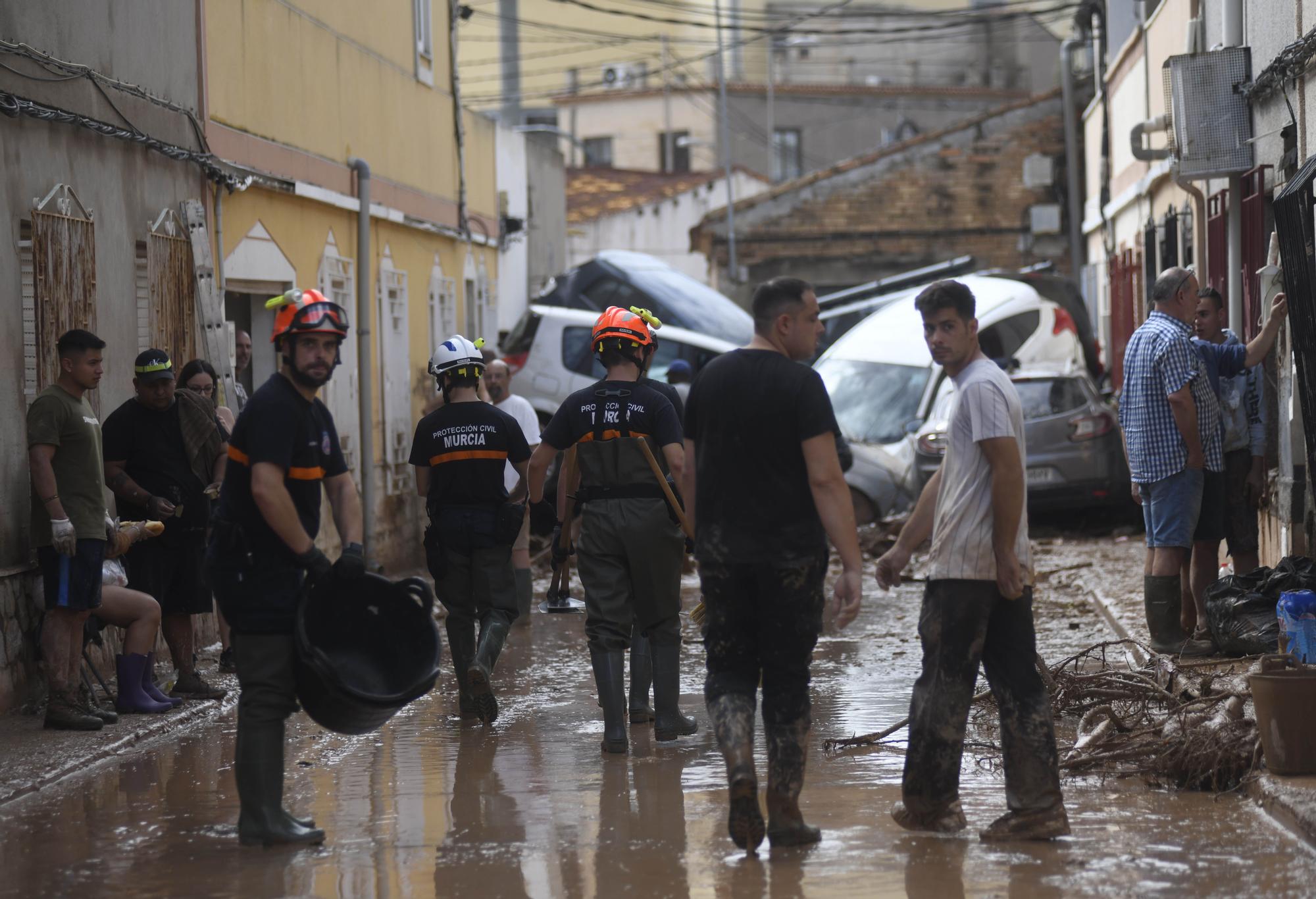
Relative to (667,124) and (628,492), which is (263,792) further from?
(667,124)

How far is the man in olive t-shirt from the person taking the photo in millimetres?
8070

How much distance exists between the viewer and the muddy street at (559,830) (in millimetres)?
5281

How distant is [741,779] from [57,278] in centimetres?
539

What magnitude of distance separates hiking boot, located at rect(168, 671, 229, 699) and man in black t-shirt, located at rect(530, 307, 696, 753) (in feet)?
8.04

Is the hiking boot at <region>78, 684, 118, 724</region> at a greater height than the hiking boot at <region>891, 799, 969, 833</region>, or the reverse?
the hiking boot at <region>78, 684, 118, 724</region>

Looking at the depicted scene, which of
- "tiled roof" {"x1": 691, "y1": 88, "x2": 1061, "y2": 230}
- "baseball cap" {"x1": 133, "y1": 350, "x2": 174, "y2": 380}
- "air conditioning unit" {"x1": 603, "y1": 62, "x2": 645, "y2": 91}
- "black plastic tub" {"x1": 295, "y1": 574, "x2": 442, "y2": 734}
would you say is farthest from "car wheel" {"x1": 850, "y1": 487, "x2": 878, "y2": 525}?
"air conditioning unit" {"x1": 603, "y1": 62, "x2": 645, "y2": 91}

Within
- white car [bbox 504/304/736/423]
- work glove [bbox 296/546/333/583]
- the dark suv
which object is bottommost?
work glove [bbox 296/546/333/583]

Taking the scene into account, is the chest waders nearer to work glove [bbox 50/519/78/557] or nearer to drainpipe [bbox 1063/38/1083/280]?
work glove [bbox 50/519/78/557]

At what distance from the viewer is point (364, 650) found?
6164 millimetres

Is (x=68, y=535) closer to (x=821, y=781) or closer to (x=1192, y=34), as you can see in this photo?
(x=821, y=781)

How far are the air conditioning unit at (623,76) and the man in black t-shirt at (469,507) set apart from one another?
157 feet

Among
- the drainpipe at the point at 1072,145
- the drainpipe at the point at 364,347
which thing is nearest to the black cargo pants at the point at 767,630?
the drainpipe at the point at 364,347

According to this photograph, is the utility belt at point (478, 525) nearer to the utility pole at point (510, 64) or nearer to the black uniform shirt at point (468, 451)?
the black uniform shirt at point (468, 451)

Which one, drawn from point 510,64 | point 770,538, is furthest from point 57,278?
point 510,64
